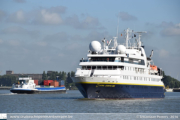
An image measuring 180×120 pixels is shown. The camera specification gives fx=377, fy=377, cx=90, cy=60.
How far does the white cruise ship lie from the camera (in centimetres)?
6800

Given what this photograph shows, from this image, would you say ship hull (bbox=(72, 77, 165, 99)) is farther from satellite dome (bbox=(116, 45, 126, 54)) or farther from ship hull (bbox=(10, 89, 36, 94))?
ship hull (bbox=(10, 89, 36, 94))

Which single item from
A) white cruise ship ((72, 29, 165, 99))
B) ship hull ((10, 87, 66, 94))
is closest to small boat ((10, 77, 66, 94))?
ship hull ((10, 87, 66, 94))

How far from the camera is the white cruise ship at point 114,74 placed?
6800 centimetres

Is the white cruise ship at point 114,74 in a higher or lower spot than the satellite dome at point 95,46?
lower

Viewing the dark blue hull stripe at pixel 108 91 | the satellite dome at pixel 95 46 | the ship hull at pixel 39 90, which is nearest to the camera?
the dark blue hull stripe at pixel 108 91

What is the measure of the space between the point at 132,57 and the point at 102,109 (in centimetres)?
2388

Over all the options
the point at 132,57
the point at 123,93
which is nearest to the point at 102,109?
the point at 123,93

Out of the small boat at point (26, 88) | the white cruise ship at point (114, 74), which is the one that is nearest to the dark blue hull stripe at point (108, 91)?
→ the white cruise ship at point (114, 74)

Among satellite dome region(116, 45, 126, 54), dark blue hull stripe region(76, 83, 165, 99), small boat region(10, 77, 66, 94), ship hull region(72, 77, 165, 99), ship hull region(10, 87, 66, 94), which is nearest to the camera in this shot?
ship hull region(72, 77, 165, 99)

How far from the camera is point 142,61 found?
3179 inches

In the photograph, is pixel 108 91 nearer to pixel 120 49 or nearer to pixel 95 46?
pixel 120 49

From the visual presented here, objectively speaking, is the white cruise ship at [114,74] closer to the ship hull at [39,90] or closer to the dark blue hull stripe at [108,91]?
the dark blue hull stripe at [108,91]

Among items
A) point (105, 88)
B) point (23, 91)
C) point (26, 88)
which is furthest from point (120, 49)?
point (26, 88)

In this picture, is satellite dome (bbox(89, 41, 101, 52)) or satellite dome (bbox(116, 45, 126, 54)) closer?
satellite dome (bbox(116, 45, 126, 54))
